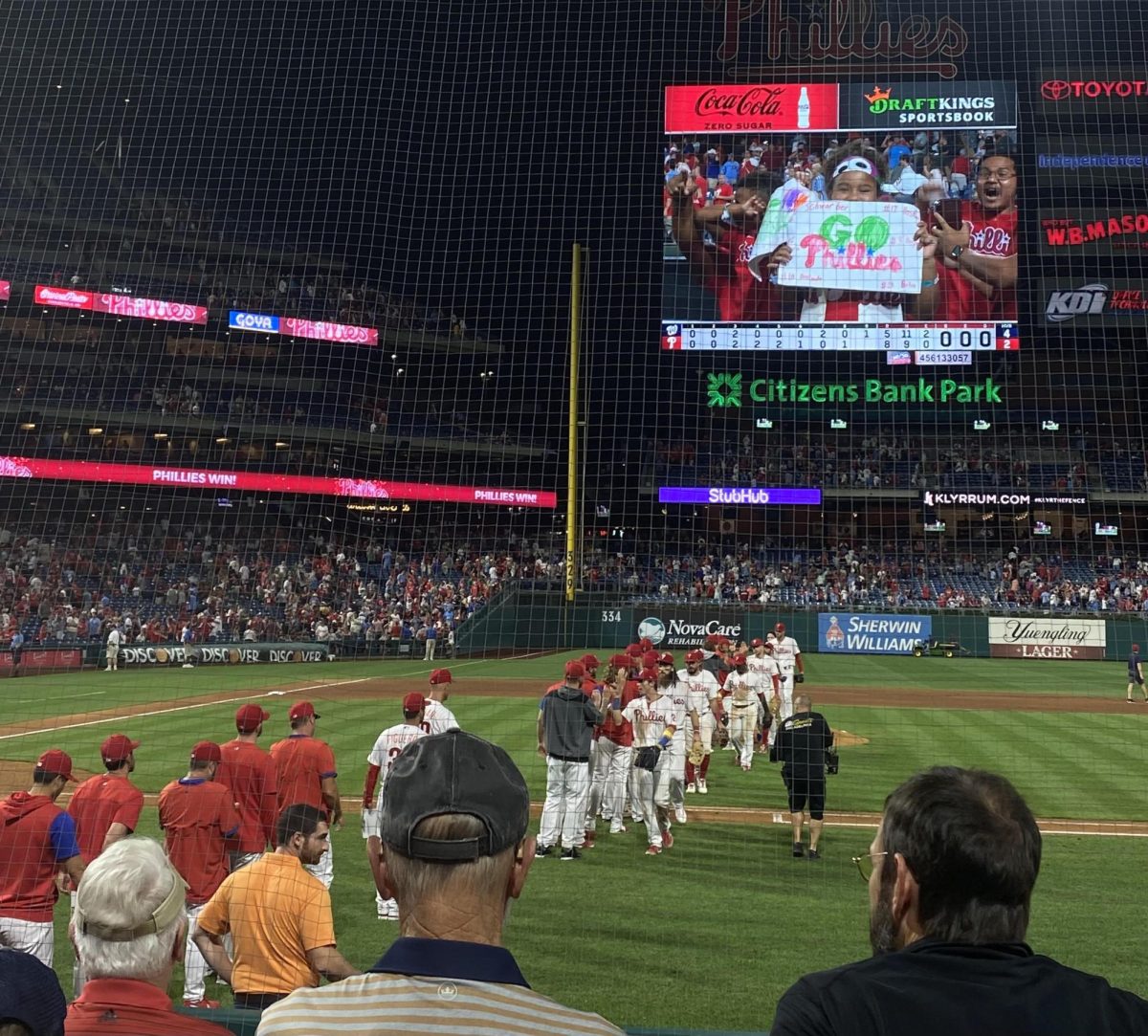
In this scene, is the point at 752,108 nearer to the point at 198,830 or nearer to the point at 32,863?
the point at 198,830

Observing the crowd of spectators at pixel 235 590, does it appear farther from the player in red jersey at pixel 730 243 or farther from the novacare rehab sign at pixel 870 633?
the player in red jersey at pixel 730 243

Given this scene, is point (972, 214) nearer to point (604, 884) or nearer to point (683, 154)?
point (683, 154)

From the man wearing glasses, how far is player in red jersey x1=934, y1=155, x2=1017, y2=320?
36390 millimetres

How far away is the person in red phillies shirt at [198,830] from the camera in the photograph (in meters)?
6.48

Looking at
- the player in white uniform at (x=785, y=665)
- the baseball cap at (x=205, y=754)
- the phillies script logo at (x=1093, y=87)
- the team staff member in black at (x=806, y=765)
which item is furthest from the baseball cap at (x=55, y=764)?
the phillies script logo at (x=1093, y=87)

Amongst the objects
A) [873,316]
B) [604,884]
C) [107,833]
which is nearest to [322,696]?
[604,884]

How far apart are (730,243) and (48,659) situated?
979 inches

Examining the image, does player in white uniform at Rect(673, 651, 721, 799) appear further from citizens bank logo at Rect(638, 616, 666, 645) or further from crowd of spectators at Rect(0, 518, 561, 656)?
citizens bank logo at Rect(638, 616, 666, 645)

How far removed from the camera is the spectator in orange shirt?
253 inches

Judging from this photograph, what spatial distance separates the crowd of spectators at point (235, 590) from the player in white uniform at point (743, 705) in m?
13.9

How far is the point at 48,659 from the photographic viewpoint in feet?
96.4

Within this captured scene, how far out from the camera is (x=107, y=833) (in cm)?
633

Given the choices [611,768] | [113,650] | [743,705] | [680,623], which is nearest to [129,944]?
[611,768]

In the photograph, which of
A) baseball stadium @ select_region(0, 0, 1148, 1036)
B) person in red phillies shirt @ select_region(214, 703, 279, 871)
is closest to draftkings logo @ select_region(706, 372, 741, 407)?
baseball stadium @ select_region(0, 0, 1148, 1036)
